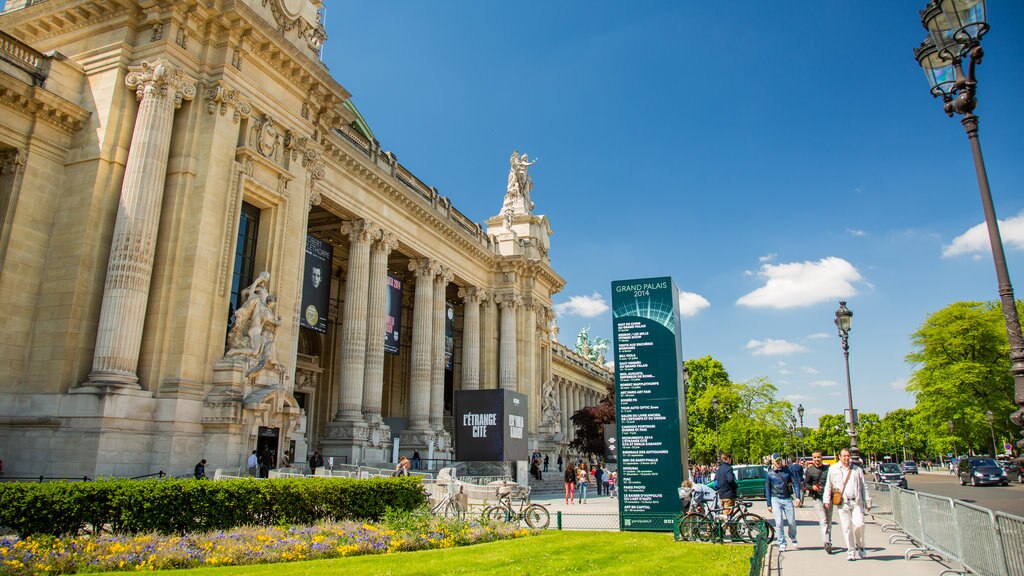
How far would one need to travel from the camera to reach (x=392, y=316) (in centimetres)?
3450

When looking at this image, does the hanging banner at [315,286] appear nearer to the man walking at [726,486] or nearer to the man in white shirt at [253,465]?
the man in white shirt at [253,465]

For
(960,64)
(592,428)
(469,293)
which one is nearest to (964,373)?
(592,428)

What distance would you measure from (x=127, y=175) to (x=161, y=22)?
5092mm

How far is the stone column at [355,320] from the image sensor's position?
99.6ft

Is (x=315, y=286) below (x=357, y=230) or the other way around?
below

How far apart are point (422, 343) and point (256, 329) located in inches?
670

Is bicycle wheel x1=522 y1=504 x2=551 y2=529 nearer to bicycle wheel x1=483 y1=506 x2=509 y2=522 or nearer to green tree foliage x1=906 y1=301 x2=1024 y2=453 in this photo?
bicycle wheel x1=483 y1=506 x2=509 y2=522

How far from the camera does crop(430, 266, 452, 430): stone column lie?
125 feet

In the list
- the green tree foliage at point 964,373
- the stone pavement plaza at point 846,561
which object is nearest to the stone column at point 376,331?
the stone pavement plaza at point 846,561

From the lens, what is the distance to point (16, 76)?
1878 centimetres

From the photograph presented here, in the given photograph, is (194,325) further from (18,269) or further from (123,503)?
(123,503)

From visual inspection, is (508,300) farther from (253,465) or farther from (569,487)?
(253,465)

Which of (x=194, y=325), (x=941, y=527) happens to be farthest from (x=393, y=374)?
(x=941, y=527)

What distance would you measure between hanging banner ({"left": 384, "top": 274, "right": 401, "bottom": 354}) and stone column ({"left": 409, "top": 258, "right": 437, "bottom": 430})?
2207mm
